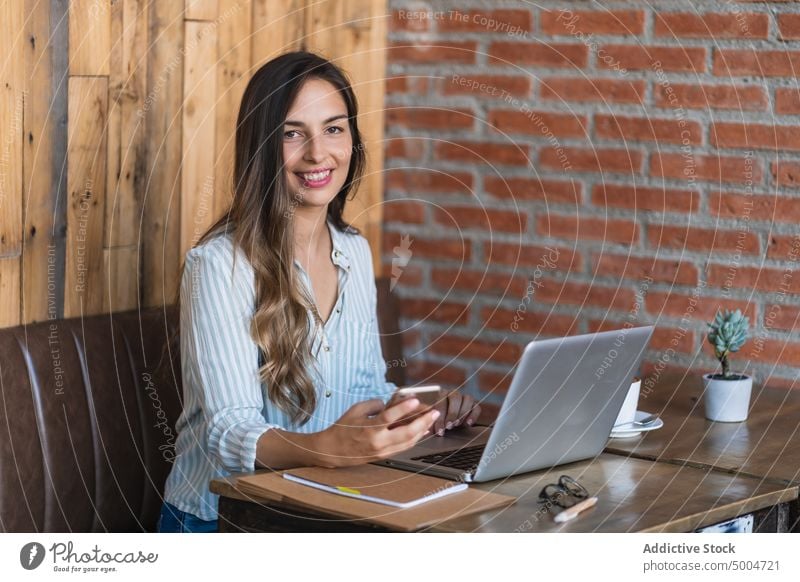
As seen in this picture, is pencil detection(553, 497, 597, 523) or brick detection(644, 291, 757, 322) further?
brick detection(644, 291, 757, 322)

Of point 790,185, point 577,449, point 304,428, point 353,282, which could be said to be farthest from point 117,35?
point 790,185

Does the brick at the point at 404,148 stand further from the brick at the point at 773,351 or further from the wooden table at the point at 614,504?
the wooden table at the point at 614,504

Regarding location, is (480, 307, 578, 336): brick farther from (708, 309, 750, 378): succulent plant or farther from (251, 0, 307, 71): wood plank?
(251, 0, 307, 71): wood plank

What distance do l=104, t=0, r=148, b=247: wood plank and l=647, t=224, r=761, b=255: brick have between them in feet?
2.96

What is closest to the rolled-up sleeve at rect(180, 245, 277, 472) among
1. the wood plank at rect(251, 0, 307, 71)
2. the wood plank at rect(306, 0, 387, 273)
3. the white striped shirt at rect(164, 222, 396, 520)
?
the white striped shirt at rect(164, 222, 396, 520)

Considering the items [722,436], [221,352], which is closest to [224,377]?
[221,352]

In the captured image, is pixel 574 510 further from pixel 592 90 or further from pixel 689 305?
pixel 592 90

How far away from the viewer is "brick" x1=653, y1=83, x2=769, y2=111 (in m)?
2.05

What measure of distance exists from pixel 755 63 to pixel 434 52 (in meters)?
0.64

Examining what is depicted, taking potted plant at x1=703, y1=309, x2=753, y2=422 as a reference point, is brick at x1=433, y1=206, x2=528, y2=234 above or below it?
above

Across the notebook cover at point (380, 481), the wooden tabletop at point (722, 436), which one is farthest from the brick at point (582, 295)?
the notebook cover at point (380, 481)

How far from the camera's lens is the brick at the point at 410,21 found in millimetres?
2408
